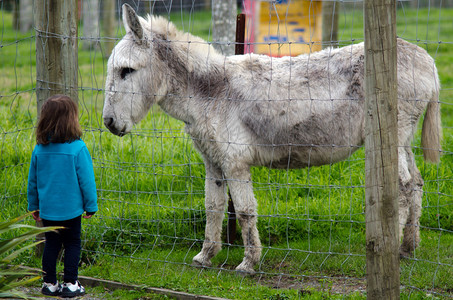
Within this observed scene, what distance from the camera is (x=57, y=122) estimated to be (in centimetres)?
379

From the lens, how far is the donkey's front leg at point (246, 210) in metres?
4.43

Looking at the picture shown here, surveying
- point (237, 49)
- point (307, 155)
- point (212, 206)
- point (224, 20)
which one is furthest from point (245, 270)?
point (224, 20)

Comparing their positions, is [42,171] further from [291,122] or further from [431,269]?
[431,269]

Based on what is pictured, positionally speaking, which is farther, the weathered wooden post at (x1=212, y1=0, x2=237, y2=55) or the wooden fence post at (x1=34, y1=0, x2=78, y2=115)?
the weathered wooden post at (x1=212, y1=0, x2=237, y2=55)

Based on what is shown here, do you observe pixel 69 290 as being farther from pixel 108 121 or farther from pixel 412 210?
pixel 412 210

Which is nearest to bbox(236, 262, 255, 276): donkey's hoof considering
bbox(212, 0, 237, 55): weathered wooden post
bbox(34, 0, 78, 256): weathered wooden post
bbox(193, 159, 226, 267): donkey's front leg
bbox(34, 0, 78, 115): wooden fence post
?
bbox(193, 159, 226, 267): donkey's front leg

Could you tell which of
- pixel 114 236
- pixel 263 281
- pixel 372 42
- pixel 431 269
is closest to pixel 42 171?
pixel 114 236

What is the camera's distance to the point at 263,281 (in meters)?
4.39

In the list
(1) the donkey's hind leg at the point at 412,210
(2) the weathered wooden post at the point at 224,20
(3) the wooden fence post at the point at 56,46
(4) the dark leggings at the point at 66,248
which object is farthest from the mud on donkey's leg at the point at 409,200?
(2) the weathered wooden post at the point at 224,20

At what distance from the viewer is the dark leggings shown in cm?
394

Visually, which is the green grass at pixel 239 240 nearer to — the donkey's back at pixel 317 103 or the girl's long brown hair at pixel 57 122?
the donkey's back at pixel 317 103

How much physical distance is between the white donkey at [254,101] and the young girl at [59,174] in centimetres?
60

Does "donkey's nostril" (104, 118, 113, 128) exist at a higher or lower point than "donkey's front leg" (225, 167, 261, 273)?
higher

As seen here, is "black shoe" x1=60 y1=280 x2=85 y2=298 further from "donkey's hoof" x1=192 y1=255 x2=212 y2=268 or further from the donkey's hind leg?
the donkey's hind leg
